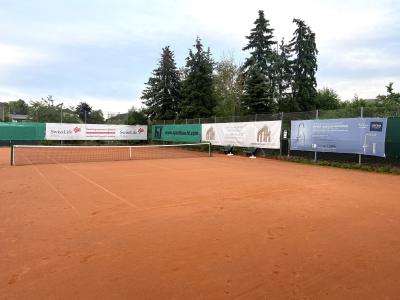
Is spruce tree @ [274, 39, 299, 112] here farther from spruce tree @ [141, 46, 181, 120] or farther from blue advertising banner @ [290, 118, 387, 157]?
blue advertising banner @ [290, 118, 387, 157]

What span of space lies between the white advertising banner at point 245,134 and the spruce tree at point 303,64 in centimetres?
1500

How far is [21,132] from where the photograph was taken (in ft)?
94.7

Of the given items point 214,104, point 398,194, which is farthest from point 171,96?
point 398,194

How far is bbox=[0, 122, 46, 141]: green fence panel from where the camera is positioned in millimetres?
28531

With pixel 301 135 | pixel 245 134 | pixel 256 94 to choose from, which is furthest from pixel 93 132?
pixel 301 135

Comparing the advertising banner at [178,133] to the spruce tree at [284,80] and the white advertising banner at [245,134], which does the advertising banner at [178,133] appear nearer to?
the white advertising banner at [245,134]

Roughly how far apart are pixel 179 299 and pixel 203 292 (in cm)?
26

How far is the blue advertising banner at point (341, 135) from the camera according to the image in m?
13.8

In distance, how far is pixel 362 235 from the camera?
5234 millimetres

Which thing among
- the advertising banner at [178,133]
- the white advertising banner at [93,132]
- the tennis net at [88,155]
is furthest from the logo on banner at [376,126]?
the white advertising banner at [93,132]

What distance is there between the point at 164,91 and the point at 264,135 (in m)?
21.0

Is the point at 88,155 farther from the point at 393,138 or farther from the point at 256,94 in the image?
the point at 393,138

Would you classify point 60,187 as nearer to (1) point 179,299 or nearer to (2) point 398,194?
(1) point 179,299

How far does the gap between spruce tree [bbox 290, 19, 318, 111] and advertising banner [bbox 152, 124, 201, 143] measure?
13.8 m
